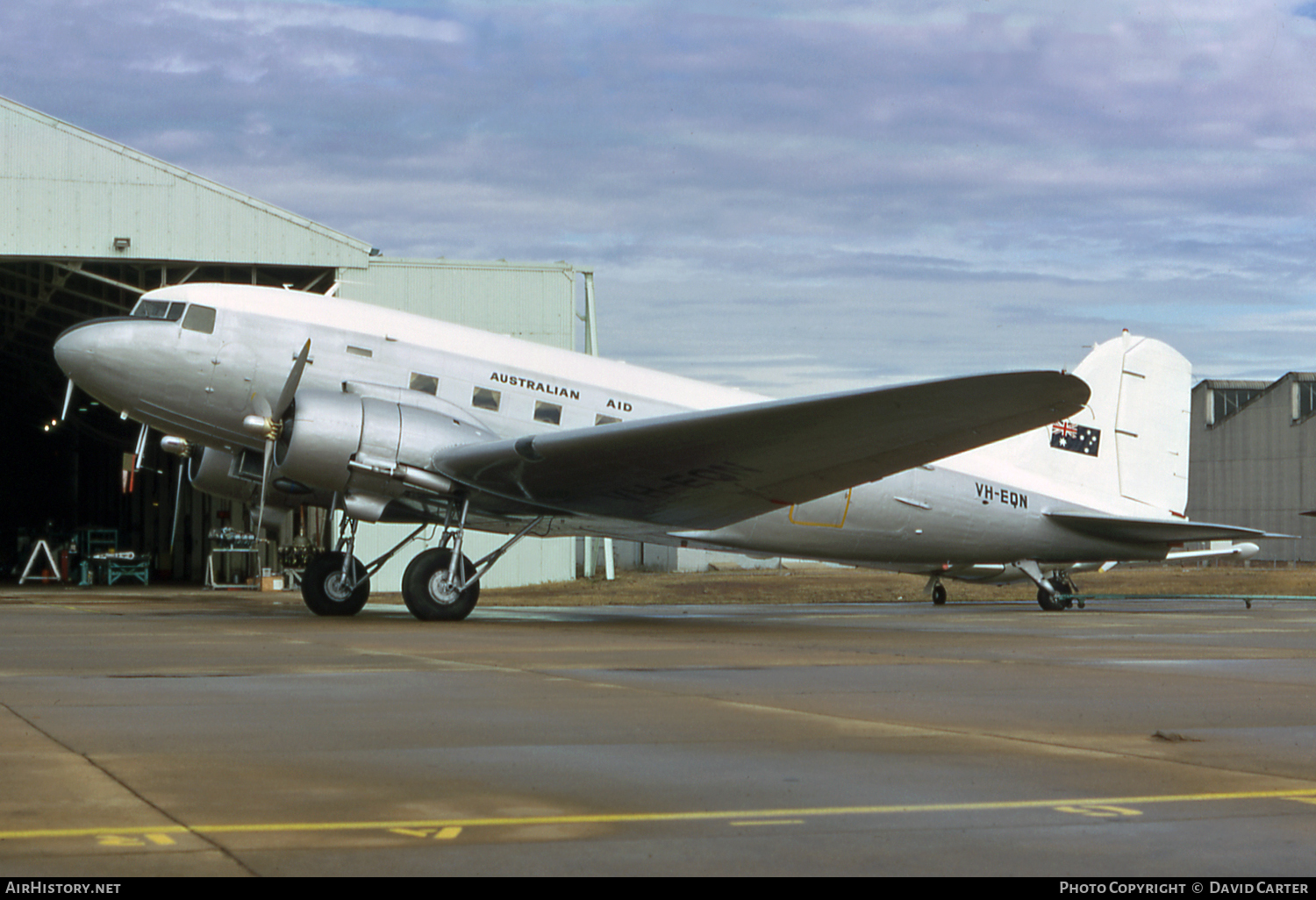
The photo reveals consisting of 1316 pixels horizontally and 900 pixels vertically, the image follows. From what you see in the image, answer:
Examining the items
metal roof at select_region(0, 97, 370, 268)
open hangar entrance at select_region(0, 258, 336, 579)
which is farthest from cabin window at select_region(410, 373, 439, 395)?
metal roof at select_region(0, 97, 370, 268)

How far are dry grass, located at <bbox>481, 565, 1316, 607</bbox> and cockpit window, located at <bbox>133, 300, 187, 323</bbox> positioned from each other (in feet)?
33.5

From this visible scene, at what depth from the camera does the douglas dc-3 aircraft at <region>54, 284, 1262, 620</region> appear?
15.1 metres

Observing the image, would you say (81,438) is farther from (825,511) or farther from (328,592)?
(825,511)

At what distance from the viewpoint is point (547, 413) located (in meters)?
17.9

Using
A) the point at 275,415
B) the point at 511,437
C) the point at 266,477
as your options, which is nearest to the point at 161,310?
the point at 275,415

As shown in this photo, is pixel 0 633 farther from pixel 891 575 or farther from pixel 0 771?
pixel 891 575

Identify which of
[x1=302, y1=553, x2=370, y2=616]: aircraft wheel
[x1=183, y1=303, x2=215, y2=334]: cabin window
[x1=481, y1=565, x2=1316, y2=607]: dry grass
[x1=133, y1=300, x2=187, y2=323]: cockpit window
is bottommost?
[x1=481, y1=565, x2=1316, y2=607]: dry grass

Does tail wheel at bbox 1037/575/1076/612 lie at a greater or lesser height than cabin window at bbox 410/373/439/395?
lesser

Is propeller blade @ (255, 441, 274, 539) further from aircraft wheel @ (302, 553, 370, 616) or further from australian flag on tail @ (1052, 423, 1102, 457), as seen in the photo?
australian flag on tail @ (1052, 423, 1102, 457)

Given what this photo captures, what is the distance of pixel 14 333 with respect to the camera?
4266cm

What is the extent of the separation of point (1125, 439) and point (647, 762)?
19572 millimetres

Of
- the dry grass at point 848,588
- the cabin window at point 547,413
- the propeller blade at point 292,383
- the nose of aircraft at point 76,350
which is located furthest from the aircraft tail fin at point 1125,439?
the nose of aircraft at point 76,350

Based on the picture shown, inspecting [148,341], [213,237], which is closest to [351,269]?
[213,237]

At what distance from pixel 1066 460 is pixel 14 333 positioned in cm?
3536
